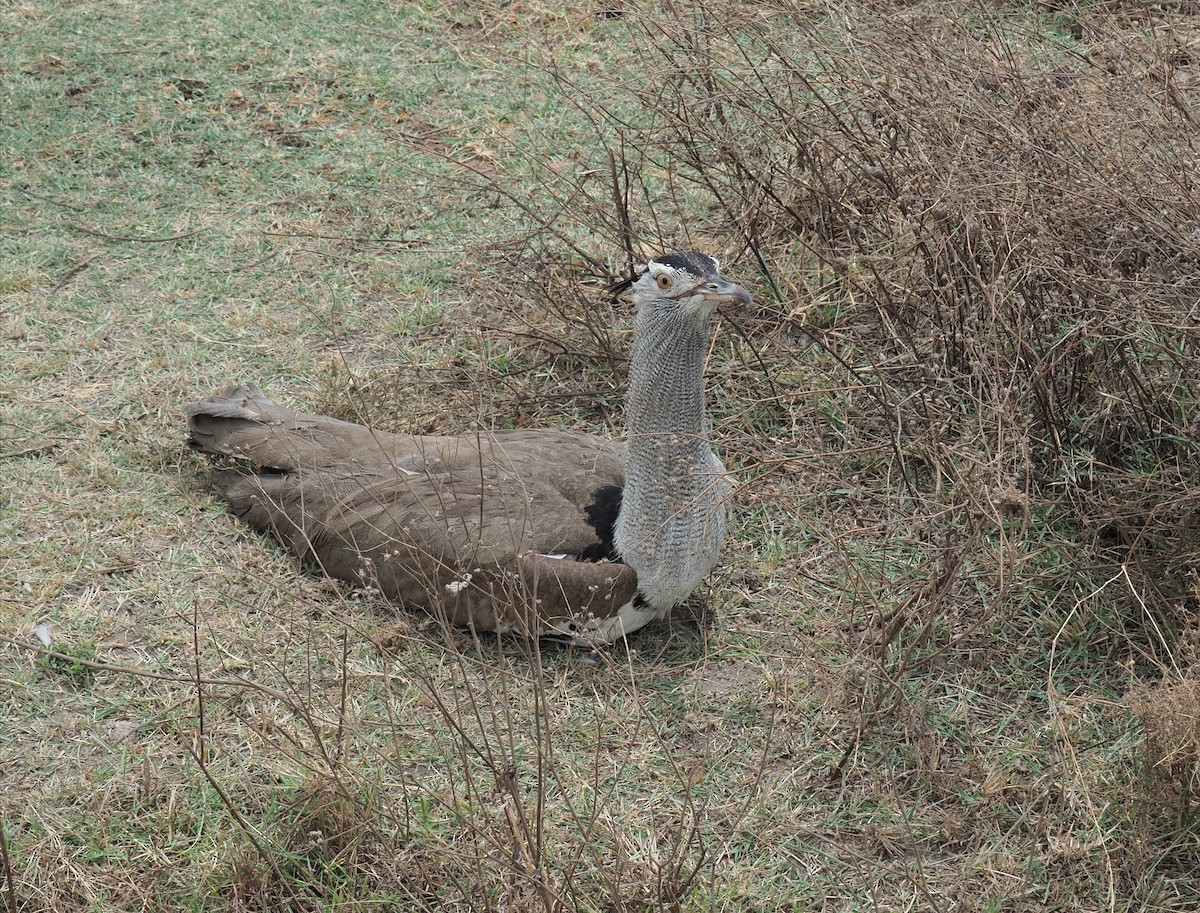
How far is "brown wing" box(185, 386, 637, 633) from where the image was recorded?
404 cm

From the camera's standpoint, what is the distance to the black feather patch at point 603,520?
4.15 m

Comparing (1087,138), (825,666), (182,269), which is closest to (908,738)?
(825,666)

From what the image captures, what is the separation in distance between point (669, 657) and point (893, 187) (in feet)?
5.89

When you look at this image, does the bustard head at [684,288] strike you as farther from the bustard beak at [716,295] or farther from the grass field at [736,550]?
the grass field at [736,550]

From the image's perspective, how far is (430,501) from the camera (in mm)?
4254

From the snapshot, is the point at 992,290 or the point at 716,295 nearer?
the point at 992,290

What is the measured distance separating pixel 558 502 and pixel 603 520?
6.3 inches

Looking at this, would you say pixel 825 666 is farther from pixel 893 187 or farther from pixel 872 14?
pixel 872 14

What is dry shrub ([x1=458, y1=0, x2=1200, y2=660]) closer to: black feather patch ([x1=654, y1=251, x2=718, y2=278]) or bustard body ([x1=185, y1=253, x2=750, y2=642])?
bustard body ([x1=185, y1=253, x2=750, y2=642])

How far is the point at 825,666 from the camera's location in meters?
3.83

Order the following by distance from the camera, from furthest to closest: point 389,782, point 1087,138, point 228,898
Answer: point 1087,138
point 389,782
point 228,898

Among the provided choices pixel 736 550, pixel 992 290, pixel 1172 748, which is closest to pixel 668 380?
pixel 736 550

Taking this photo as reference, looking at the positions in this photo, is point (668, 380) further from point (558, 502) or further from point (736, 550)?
point (736, 550)

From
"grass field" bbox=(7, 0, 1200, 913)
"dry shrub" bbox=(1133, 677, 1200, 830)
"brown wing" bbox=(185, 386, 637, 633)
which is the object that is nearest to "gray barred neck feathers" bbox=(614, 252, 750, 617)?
"brown wing" bbox=(185, 386, 637, 633)
